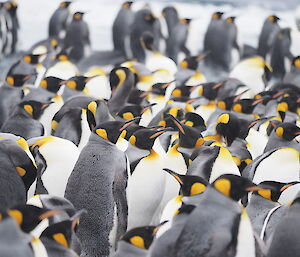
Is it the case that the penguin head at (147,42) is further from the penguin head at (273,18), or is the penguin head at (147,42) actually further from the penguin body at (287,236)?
the penguin body at (287,236)

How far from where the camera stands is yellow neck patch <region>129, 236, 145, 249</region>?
2.92m

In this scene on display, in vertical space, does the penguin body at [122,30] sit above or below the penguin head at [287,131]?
below

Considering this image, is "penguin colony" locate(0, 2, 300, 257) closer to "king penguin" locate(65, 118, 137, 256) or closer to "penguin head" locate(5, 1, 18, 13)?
"king penguin" locate(65, 118, 137, 256)

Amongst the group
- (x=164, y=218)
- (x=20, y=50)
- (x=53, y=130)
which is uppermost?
(x=164, y=218)

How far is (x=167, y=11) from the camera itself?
10.3 metres

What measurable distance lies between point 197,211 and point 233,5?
15.2 metres

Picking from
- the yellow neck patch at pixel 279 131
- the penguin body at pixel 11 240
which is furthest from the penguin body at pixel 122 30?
the penguin body at pixel 11 240

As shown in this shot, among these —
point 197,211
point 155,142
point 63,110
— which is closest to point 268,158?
point 155,142

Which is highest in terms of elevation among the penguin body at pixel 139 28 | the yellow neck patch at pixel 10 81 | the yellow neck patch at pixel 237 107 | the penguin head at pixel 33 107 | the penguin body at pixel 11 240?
the penguin body at pixel 11 240

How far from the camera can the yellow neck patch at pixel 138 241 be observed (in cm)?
292

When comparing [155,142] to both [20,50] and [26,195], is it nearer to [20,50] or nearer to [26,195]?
[26,195]

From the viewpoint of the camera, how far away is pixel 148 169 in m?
3.93

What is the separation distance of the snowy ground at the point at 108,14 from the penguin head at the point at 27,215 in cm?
891

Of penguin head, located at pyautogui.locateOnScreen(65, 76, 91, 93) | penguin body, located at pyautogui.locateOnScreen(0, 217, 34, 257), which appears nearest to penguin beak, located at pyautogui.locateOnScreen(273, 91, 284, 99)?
penguin head, located at pyautogui.locateOnScreen(65, 76, 91, 93)
